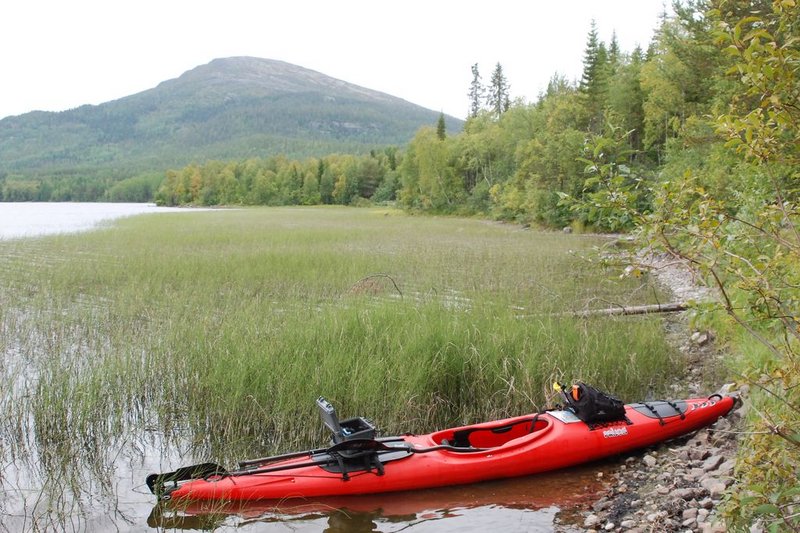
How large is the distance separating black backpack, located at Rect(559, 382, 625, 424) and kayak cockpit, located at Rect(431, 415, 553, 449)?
32 centimetres

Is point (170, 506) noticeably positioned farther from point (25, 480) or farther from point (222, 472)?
point (25, 480)

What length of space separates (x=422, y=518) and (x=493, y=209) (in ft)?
135

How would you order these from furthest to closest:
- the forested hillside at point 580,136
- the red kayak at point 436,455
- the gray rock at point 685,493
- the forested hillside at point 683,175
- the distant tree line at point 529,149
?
the distant tree line at point 529,149 → the forested hillside at point 580,136 → the red kayak at point 436,455 → the gray rock at point 685,493 → the forested hillside at point 683,175

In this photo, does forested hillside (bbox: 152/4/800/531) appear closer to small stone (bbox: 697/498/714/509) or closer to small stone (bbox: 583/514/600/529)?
small stone (bbox: 697/498/714/509)

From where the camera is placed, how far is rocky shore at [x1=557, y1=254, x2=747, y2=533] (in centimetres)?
404

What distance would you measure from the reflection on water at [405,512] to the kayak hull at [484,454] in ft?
0.29

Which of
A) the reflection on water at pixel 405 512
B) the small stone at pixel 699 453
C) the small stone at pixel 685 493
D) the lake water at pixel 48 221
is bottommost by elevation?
the reflection on water at pixel 405 512

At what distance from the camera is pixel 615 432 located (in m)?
5.51

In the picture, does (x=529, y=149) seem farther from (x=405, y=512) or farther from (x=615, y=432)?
Answer: (x=405, y=512)

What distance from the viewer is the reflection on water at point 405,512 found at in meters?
4.53

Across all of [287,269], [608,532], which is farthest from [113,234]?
[608,532]

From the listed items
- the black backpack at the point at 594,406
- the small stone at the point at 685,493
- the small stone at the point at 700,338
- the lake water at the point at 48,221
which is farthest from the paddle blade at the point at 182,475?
the lake water at the point at 48,221

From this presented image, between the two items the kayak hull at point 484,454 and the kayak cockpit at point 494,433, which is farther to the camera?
the kayak cockpit at point 494,433

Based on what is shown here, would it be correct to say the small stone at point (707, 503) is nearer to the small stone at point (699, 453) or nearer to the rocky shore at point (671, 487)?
the rocky shore at point (671, 487)
